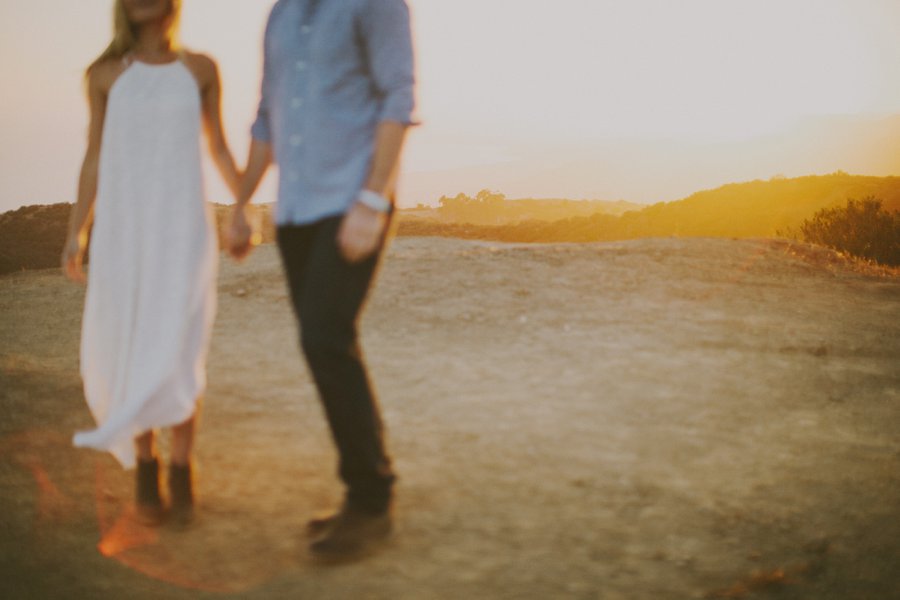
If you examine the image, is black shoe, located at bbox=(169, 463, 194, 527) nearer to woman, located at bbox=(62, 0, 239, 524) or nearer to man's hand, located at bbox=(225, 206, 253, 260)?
woman, located at bbox=(62, 0, 239, 524)

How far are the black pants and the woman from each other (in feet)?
1.37

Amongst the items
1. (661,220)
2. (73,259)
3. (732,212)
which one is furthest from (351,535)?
(732,212)

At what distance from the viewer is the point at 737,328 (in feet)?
22.7

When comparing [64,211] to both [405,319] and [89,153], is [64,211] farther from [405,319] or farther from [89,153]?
[89,153]

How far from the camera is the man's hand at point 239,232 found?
2844 millimetres

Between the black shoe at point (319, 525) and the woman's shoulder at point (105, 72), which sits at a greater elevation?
the woman's shoulder at point (105, 72)

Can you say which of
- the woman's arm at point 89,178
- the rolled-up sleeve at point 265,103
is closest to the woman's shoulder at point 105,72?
Answer: the woman's arm at point 89,178

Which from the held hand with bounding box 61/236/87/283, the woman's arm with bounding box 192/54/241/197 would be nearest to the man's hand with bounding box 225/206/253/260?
the woman's arm with bounding box 192/54/241/197

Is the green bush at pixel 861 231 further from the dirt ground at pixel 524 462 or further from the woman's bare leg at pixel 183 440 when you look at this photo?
the woman's bare leg at pixel 183 440

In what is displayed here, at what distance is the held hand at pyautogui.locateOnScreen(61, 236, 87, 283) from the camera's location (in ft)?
9.75

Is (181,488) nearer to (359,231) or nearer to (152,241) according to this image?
(152,241)

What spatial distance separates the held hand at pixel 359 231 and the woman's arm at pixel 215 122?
741 mm

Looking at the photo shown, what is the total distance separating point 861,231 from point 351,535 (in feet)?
63.5

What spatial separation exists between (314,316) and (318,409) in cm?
210
